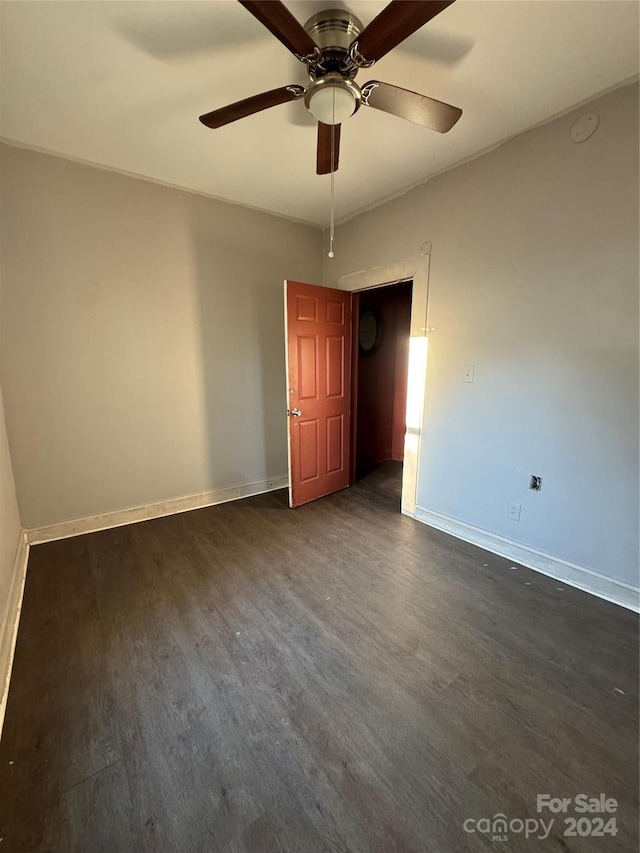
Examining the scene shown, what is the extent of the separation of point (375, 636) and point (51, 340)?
289 cm

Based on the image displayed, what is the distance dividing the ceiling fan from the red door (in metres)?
1.44

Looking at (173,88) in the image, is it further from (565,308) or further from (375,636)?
(375,636)

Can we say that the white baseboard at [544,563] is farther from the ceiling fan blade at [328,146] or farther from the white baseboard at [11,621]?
the white baseboard at [11,621]

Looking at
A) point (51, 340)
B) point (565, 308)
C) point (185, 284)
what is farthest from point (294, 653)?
point (185, 284)

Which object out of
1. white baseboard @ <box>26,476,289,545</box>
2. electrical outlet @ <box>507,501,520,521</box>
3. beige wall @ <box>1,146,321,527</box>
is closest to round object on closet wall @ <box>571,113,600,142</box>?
electrical outlet @ <box>507,501,520,521</box>

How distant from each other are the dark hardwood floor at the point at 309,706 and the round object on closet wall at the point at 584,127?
8.42 feet

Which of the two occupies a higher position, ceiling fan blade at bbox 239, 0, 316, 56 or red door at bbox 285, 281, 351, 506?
ceiling fan blade at bbox 239, 0, 316, 56

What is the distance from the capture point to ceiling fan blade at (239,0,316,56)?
3.33 ft

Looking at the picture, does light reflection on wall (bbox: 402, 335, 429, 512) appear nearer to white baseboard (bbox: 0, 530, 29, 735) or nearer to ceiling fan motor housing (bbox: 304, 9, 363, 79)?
ceiling fan motor housing (bbox: 304, 9, 363, 79)

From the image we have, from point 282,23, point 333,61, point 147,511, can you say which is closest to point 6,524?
point 147,511

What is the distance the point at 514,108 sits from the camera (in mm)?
1881

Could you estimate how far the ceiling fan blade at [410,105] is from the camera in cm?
143

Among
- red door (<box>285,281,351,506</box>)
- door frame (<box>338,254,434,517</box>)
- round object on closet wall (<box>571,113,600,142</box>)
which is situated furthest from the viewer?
red door (<box>285,281,351,506</box>)

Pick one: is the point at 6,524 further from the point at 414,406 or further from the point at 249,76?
the point at 414,406
